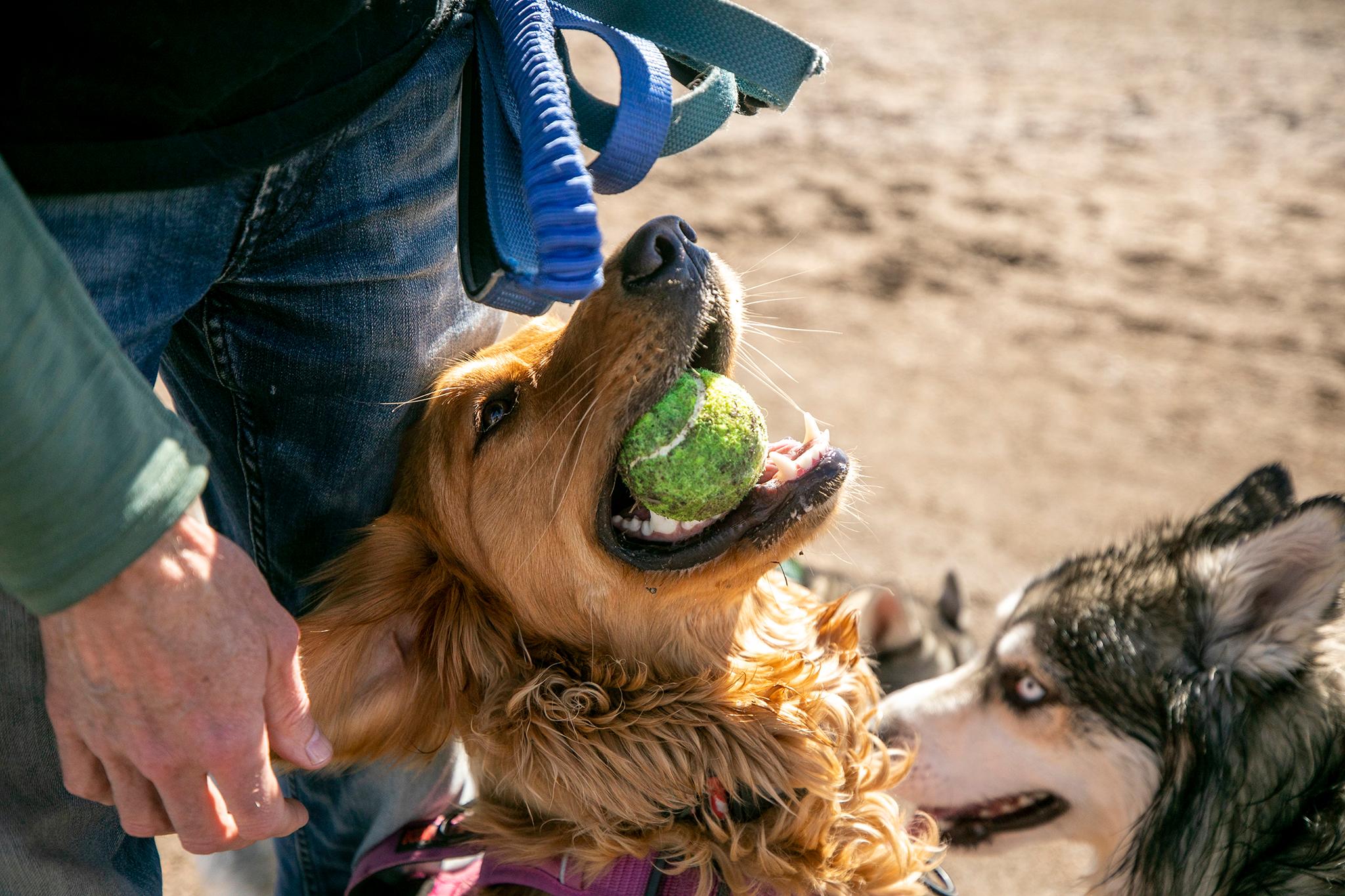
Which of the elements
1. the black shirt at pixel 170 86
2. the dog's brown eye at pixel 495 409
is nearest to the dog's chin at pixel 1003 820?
the dog's brown eye at pixel 495 409

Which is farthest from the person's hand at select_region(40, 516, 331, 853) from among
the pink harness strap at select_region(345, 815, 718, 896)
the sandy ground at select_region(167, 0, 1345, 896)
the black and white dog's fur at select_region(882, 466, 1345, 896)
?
the sandy ground at select_region(167, 0, 1345, 896)

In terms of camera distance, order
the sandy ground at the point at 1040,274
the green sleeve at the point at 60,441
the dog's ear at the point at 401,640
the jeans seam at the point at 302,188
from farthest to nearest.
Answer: the sandy ground at the point at 1040,274 → the dog's ear at the point at 401,640 → the jeans seam at the point at 302,188 → the green sleeve at the point at 60,441

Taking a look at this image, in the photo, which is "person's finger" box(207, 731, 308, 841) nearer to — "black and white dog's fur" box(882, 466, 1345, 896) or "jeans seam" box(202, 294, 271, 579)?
"jeans seam" box(202, 294, 271, 579)

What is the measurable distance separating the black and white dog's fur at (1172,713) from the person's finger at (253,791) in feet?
5.47

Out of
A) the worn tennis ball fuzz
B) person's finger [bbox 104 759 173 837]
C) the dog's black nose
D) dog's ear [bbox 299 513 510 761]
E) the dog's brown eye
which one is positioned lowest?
dog's ear [bbox 299 513 510 761]

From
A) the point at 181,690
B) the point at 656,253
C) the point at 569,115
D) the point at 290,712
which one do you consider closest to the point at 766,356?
the point at 656,253

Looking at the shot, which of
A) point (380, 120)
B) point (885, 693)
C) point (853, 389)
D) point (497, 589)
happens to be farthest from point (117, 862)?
point (853, 389)

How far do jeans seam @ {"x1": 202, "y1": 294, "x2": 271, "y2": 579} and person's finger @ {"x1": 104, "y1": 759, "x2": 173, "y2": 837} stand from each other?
484 millimetres

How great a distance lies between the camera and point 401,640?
6.78 feet

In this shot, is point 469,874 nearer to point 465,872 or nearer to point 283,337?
point 465,872

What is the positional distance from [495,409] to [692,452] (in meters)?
0.51

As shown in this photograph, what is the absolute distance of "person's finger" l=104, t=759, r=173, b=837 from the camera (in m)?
1.34

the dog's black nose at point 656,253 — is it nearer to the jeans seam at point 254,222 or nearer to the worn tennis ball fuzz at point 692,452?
the worn tennis ball fuzz at point 692,452

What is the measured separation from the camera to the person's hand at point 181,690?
1.22 metres
